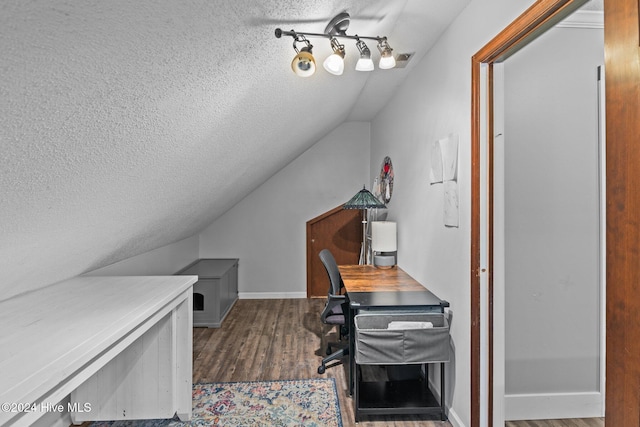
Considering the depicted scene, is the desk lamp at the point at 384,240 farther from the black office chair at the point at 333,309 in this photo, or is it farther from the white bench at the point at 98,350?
the white bench at the point at 98,350

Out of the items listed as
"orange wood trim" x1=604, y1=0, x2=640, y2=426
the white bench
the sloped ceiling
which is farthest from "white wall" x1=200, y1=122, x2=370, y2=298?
"orange wood trim" x1=604, y1=0, x2=640, y2=426

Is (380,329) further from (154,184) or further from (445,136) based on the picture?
(154,184)

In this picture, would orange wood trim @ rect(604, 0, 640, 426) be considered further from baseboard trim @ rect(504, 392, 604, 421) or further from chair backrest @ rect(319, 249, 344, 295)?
chair backrest @ rect(319, 249, 344, 295)

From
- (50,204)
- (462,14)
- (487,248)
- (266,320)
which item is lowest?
(266,320)

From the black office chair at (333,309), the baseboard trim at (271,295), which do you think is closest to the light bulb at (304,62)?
the black office chair at (333,309)

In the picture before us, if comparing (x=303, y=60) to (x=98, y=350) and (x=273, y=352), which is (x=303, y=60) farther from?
(x=273, y=352)

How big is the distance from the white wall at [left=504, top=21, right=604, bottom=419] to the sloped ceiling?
0.70 metres

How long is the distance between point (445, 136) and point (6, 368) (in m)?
2.23

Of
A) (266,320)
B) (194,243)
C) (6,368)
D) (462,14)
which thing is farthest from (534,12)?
(194,243)

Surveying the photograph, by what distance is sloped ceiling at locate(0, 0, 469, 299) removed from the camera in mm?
688

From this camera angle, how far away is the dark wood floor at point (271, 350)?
99.2 inches

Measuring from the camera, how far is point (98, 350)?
1.19m

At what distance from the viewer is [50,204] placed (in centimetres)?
114

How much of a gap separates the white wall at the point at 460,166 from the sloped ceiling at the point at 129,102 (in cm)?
22
